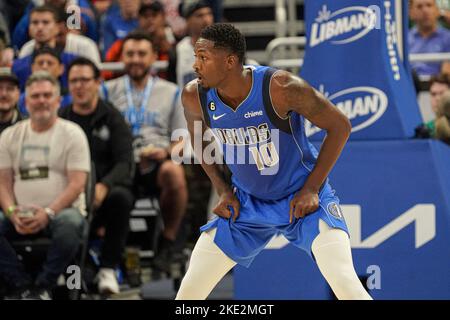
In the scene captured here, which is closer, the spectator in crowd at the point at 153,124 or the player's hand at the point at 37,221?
the player's hand at the point at 37,221

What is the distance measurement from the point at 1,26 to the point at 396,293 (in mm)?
4537

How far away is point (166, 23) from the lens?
9.45 meters

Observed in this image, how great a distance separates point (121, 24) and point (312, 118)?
17.0 feet

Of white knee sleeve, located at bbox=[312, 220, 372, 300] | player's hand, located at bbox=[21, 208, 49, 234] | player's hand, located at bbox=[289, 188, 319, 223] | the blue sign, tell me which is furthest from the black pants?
white knee sleeve, located at bbox=[312, 220, 372, 300]

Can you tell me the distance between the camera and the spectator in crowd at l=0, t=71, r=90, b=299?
21.5 feet

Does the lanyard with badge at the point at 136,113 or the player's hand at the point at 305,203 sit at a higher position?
the player's hand at the point at 305,203

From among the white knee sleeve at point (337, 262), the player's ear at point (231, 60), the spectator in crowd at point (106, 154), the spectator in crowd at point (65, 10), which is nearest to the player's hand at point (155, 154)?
the spectator in crowd at point (106, 154)

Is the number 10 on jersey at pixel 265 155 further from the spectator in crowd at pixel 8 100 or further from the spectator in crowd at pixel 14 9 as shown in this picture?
the spectator in crowd at pixel 14 9

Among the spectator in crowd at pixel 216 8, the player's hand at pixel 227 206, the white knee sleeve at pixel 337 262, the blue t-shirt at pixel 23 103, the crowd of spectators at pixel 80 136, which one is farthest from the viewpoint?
the spectator in crowd at pixel 216 8

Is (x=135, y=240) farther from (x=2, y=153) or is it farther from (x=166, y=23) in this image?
(x=166, y=23)

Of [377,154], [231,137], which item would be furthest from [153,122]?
[231,137]

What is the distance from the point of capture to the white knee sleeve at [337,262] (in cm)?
425

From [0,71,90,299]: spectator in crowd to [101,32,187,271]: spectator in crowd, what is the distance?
777 mm

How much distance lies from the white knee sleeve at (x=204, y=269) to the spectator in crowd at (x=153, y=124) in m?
2.79
